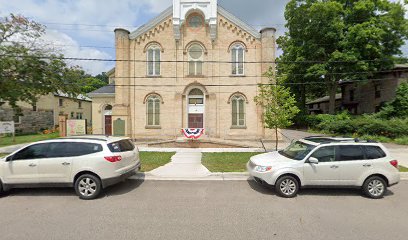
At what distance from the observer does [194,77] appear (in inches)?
680

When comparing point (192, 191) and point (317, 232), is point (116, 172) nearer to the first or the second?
point (192, 191)

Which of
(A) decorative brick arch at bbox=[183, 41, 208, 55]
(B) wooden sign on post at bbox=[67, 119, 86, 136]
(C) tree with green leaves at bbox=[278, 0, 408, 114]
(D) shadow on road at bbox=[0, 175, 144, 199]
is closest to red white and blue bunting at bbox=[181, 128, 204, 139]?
(A) decorative brick arch at bbox=[183, 41, 208, 55]

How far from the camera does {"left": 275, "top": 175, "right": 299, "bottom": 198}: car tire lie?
18.7 ft

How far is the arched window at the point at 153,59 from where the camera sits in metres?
17.5

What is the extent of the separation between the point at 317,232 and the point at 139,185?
17.1 ft

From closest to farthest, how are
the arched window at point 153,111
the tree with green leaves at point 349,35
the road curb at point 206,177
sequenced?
the road curb at point 206,177
the arched window at point 153,111
the tree with green leaves at point 349,35

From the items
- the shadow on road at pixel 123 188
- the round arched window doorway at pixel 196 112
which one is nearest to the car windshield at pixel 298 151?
the shadow on road at pixel 123 188

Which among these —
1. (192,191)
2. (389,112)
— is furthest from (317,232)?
(389,112)

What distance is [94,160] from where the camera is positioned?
5.66m

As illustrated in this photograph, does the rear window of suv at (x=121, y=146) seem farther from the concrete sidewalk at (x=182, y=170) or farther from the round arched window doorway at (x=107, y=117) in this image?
→ the round arched window doorway at (x=107, y=117)

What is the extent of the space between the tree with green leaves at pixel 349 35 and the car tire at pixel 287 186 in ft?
53.1

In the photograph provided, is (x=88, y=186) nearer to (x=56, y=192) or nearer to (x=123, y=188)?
(x=123, y=188)

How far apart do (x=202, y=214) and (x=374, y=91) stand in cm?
3103

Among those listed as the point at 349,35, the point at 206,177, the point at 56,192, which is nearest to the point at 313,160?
→ the point at 206,177
